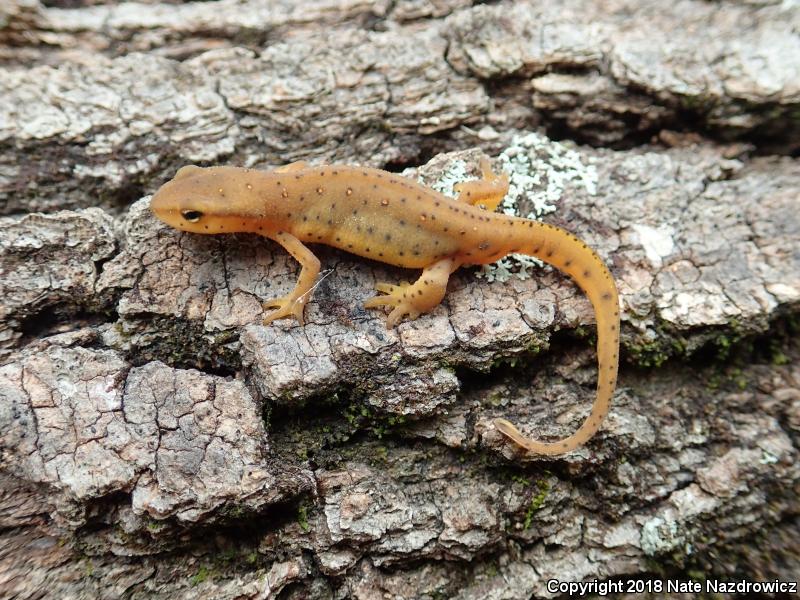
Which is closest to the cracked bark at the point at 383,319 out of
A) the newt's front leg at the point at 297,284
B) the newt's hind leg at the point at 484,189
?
the newt's front leg at the point at 297,284

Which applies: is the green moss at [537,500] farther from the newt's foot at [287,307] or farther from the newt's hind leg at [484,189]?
the newt's hind leg at [484,189]

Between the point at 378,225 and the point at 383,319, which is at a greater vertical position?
the point at 378,225

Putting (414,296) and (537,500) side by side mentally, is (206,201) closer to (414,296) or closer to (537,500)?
(414,296)

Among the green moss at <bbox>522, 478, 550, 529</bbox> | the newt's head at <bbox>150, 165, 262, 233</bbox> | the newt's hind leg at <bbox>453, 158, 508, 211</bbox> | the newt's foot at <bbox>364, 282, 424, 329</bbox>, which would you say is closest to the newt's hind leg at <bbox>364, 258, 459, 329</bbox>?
the newt's foot at <bbox>364, 282, 424, 329</bbox>

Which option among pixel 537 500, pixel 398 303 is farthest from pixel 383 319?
pixel 537 500

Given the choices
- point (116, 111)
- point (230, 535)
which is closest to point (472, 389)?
point (230, 535)

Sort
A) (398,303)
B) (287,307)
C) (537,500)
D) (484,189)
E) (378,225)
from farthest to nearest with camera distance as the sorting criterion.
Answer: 1. (484,189)
2. (378,225)
3. (398,303)
4. (287,307)
5. (537,500)

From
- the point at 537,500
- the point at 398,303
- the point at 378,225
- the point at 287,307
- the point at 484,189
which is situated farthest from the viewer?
the point at 484,189

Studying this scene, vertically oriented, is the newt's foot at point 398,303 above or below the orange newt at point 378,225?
below
